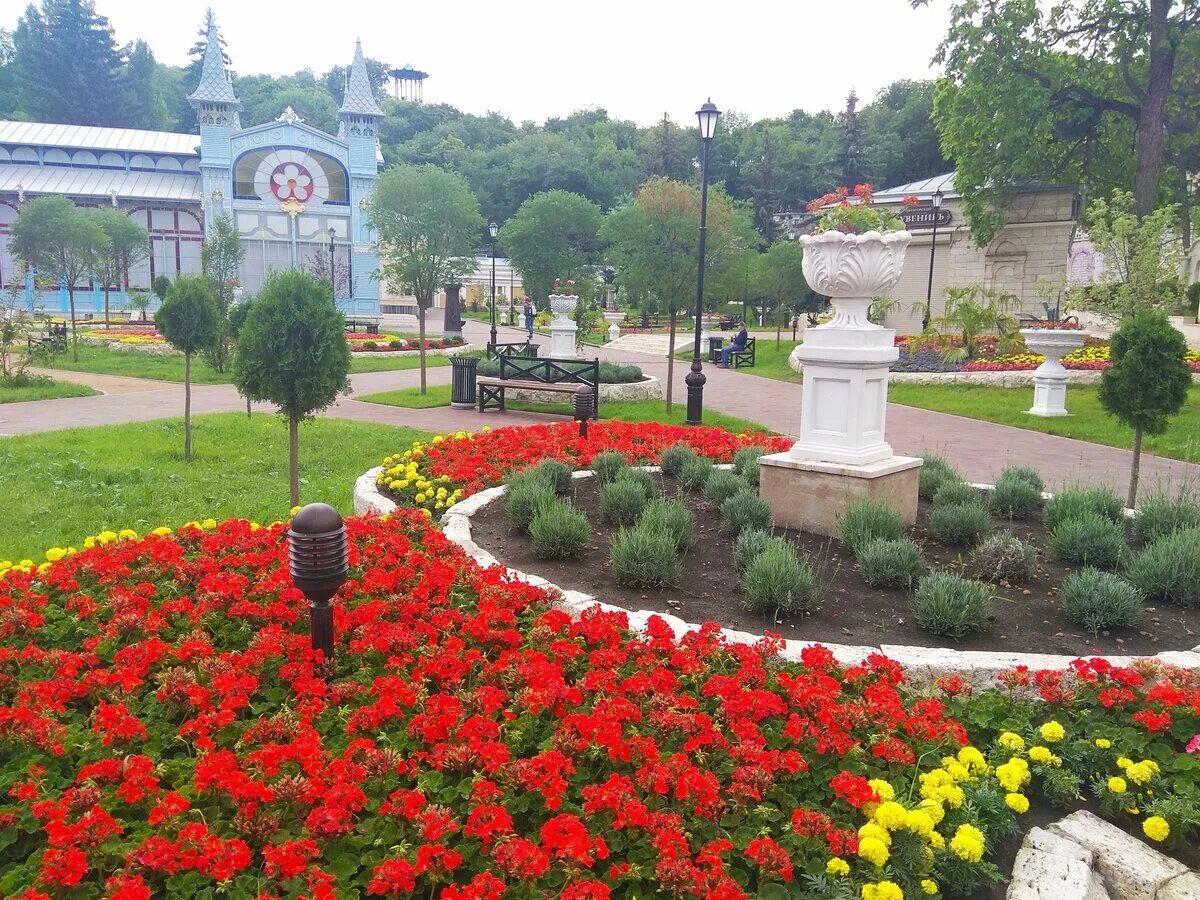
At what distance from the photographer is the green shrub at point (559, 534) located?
5.32 meters

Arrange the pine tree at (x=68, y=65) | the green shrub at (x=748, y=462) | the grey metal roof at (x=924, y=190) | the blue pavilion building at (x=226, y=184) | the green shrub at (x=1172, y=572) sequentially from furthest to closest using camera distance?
1. the pine tree at (x=68, y=65)
2. the blue pavilion building at (x=226, y=184)
3. the grey metal roof at (x=924, y=190)
4. the green shrub at (x=748, y=462)
5. the green shrub at (x=1172, y=572)

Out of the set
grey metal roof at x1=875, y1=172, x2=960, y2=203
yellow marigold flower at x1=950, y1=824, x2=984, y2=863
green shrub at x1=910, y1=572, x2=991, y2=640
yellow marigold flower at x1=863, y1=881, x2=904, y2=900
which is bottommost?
yellow marigold flower at x1=863, y1=881, x2=904, y2=900

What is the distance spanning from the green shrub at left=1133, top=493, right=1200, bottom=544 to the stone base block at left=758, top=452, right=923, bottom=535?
140cm

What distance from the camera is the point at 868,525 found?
5.30 meters

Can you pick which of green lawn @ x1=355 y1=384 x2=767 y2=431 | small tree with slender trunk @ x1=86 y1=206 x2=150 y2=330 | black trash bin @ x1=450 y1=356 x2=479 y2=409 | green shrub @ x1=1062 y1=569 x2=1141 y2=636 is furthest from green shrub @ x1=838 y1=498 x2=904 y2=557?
small tree with slender trunk @ x1=86 y1=206 x2=150 y2=330

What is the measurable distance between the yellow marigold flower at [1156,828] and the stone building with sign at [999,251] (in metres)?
26.8

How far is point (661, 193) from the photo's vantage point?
16125mm

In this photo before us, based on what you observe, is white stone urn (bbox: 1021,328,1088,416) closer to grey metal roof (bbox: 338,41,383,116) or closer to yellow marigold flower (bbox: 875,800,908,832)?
yellow marigold flower (bbox: 875,800,908,832)

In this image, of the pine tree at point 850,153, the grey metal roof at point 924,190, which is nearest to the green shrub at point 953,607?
the grey metal roof at point 924,190

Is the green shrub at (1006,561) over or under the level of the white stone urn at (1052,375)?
under

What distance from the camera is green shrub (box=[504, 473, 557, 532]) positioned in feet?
19.1

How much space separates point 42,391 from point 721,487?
14.6m

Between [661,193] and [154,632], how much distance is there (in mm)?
13728

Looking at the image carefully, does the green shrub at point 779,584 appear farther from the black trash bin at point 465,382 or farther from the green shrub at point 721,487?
the black trash bin at point 465,382
